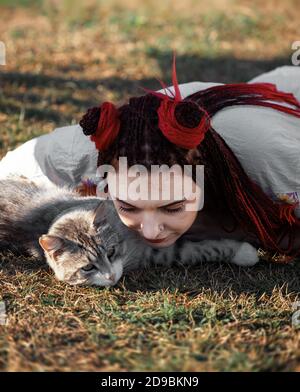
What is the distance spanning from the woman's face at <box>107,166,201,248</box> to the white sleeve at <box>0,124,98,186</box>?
2.06 feet

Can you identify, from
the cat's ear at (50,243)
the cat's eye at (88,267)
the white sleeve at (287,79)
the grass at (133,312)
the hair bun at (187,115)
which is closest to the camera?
the grass at (133,312)

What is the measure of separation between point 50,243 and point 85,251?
18 cm

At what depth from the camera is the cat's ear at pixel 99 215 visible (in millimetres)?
2977

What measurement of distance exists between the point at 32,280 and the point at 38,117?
233 cm

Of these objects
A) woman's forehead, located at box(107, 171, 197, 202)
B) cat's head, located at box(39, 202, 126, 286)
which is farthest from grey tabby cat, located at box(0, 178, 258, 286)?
woman's forehead, located at box(107, 171, 197, 202)

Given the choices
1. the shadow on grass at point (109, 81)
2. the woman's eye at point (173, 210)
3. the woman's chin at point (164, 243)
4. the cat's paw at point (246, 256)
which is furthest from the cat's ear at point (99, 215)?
the shadow on grass at point (109, 81)

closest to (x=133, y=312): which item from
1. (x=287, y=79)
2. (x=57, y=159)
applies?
(x=57, y=159)

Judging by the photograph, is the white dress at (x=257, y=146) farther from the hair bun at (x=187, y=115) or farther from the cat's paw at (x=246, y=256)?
the hair bun at (x=187, y=115)

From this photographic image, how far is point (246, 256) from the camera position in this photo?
10.1 ft

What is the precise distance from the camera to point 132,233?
3057 millimetres

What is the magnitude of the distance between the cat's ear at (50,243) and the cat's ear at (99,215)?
197mm

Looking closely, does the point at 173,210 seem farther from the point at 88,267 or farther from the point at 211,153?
the point at 88,267

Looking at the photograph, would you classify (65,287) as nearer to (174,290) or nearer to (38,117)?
(174,290)
